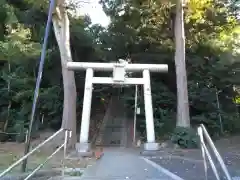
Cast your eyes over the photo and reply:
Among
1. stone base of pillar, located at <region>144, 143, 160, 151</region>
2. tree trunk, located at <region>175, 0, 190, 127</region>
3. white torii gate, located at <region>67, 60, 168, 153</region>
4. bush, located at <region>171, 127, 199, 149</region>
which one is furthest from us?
tree trunk, located at <region>175, 0, 190, 127</region>

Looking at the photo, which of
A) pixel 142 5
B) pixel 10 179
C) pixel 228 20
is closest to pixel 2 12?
pixel 142 5

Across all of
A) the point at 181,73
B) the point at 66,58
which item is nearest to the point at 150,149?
the point at 181,73

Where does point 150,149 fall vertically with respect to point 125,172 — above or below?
above

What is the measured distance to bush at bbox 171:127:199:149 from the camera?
48.5ft

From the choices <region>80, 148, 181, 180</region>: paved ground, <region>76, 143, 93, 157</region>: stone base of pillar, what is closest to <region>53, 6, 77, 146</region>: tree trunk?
<region>76, 143, 93, 157</region>: stone base of pillar

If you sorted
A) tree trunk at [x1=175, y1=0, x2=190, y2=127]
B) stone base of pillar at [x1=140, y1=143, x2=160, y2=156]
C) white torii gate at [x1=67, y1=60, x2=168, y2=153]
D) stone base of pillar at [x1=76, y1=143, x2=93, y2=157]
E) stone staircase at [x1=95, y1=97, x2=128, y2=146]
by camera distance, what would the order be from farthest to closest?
stone staircase at [x1=95, y1=97, x2=128, y2=146], tree trunk at [x1=175, y1=0, x2=190, y2=127], white torii gate at [x1=67, y1=60, x2=168, y2=153], stone base of pillar at [x1=140, y1=143, x2=160, y2=156], stone base of pillar at [x1=76, y1=143, x2=93, y2=157]

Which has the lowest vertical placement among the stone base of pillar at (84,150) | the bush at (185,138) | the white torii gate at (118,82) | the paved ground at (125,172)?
the paved ground at (125,172)

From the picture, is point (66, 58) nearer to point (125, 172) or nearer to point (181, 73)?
point (181, 73)

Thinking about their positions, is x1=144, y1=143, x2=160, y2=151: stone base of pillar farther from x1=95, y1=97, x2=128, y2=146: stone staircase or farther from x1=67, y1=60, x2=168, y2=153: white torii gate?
x1=95, y1=97, x2=128, y2=146: stone staircase

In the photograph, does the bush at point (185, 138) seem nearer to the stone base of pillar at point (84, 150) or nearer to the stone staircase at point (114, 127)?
the stone staircase at point (114, 127)

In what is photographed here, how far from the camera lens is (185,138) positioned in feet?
48.9

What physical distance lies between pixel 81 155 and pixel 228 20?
466 inches

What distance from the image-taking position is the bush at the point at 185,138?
14.8 meters

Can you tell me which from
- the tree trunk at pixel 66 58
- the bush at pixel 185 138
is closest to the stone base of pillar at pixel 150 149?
the bush at pixel 185 138
